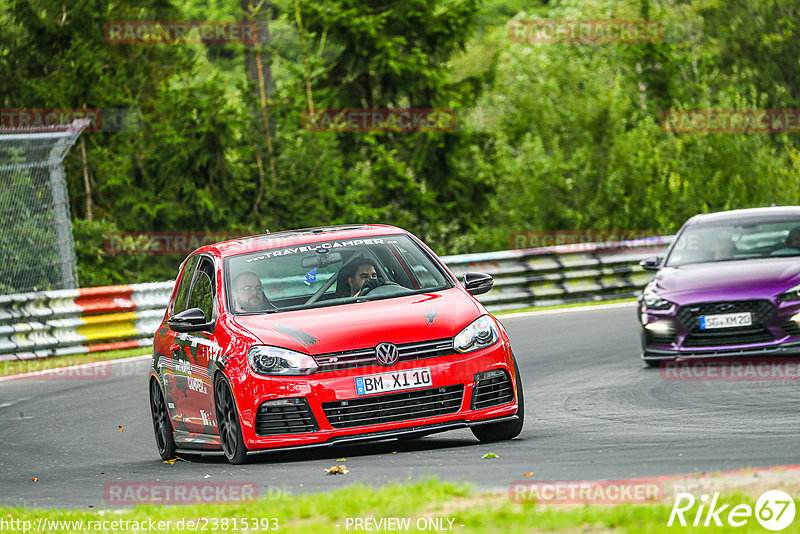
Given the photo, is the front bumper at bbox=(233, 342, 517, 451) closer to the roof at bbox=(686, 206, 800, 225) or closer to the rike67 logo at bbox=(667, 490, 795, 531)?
the rike67 logo at bbox=(667, 490, 795, 531)

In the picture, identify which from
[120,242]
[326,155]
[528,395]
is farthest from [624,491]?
[326,155]

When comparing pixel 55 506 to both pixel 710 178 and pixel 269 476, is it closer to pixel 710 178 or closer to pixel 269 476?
pixel 269 476

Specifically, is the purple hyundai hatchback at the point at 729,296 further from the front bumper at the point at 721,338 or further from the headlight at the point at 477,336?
the headlight at the point at 477,336

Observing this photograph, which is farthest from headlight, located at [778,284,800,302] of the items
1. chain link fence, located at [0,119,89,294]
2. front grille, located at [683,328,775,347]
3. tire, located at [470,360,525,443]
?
chain link fence, located at [0,119,89,294]

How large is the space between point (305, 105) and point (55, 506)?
71.3 feet

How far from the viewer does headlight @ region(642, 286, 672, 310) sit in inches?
533

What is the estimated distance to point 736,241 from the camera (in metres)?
14.8

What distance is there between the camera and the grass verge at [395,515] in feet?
18.2

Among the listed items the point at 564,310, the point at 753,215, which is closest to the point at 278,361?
the point at 753,215

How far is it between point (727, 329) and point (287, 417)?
5.82 m

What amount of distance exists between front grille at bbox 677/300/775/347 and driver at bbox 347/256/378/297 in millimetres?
4426

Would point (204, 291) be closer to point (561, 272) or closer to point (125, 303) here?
point (125, 303)

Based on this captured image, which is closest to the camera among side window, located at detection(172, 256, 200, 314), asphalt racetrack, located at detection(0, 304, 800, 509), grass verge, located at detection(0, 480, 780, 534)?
grass verge, located at detection(0, 480, 780, 534)

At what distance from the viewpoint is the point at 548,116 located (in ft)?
103
